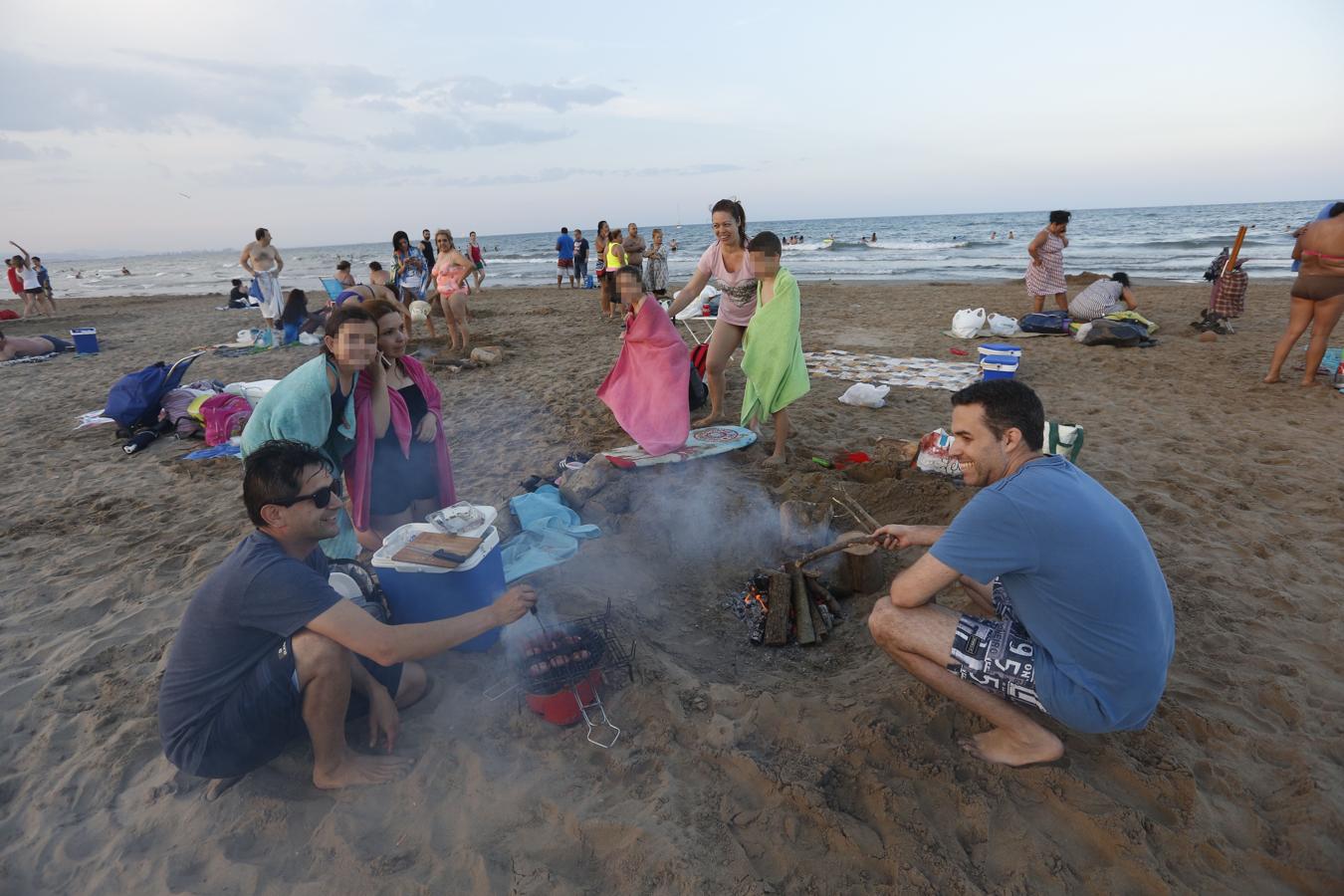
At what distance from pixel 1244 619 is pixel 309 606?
13.4ft

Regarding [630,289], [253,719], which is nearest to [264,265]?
[630,289]

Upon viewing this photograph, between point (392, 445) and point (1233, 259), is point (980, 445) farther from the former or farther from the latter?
point (1233, 259)

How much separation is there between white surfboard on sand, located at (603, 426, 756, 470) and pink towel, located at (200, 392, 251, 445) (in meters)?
3.79

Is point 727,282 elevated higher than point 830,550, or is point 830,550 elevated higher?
point 727,282

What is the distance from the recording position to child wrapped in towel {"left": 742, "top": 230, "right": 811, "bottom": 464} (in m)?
4.95

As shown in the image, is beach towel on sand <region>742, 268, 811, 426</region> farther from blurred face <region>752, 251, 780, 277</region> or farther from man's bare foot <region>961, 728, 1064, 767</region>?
man's bare foot <region>961, 728, 1064, 767</region>

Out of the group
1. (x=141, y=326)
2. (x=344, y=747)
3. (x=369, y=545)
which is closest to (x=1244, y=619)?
(x=344, y=747)

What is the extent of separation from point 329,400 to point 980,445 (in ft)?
9.28

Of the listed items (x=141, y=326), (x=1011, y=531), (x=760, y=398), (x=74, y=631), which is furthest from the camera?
(x=141, y=326)

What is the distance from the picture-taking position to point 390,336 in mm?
3512

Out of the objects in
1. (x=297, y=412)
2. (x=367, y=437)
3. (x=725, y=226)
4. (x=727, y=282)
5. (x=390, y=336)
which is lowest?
(x=367, y=437)

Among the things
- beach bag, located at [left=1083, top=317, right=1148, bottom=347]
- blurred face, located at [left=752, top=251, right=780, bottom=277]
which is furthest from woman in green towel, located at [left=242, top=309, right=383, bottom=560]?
beach bag, located at [left=1083, top=317, right=1148, bottom=347]

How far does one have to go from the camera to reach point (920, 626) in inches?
94.6

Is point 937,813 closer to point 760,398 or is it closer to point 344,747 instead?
point 344,747
